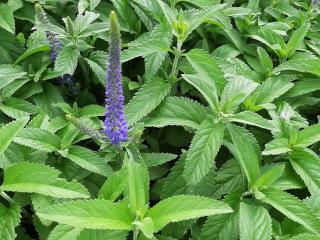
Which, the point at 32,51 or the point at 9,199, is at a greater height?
the point at 32,51

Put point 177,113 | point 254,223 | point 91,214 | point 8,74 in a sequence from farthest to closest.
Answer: point 8,74
point 177,113
point 254,223
point 91,214

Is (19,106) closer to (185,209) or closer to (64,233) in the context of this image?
(64,233)

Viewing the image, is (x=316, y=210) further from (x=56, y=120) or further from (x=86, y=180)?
(x=56, y=120)

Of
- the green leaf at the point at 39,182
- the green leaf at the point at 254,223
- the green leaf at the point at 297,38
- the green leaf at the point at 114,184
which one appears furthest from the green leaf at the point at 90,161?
the green leaf at the point at 297,38

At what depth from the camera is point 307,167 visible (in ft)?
8.35

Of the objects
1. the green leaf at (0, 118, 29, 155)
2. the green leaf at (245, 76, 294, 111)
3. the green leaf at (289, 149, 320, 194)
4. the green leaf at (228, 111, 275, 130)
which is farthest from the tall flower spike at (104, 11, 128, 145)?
the green leaf at (289, 149, 320, 194)

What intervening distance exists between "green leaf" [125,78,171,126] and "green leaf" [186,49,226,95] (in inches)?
8.9

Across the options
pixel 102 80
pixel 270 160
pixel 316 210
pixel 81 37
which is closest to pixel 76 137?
pixel 102 80

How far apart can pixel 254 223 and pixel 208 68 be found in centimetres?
100

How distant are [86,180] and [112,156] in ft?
0.75

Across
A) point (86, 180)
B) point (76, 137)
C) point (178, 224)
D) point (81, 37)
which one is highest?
point (81, 37)

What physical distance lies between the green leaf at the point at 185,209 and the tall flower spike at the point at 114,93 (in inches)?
17.0

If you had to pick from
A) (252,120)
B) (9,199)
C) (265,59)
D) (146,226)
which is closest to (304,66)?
(265,59)

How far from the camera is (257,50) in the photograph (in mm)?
3127
